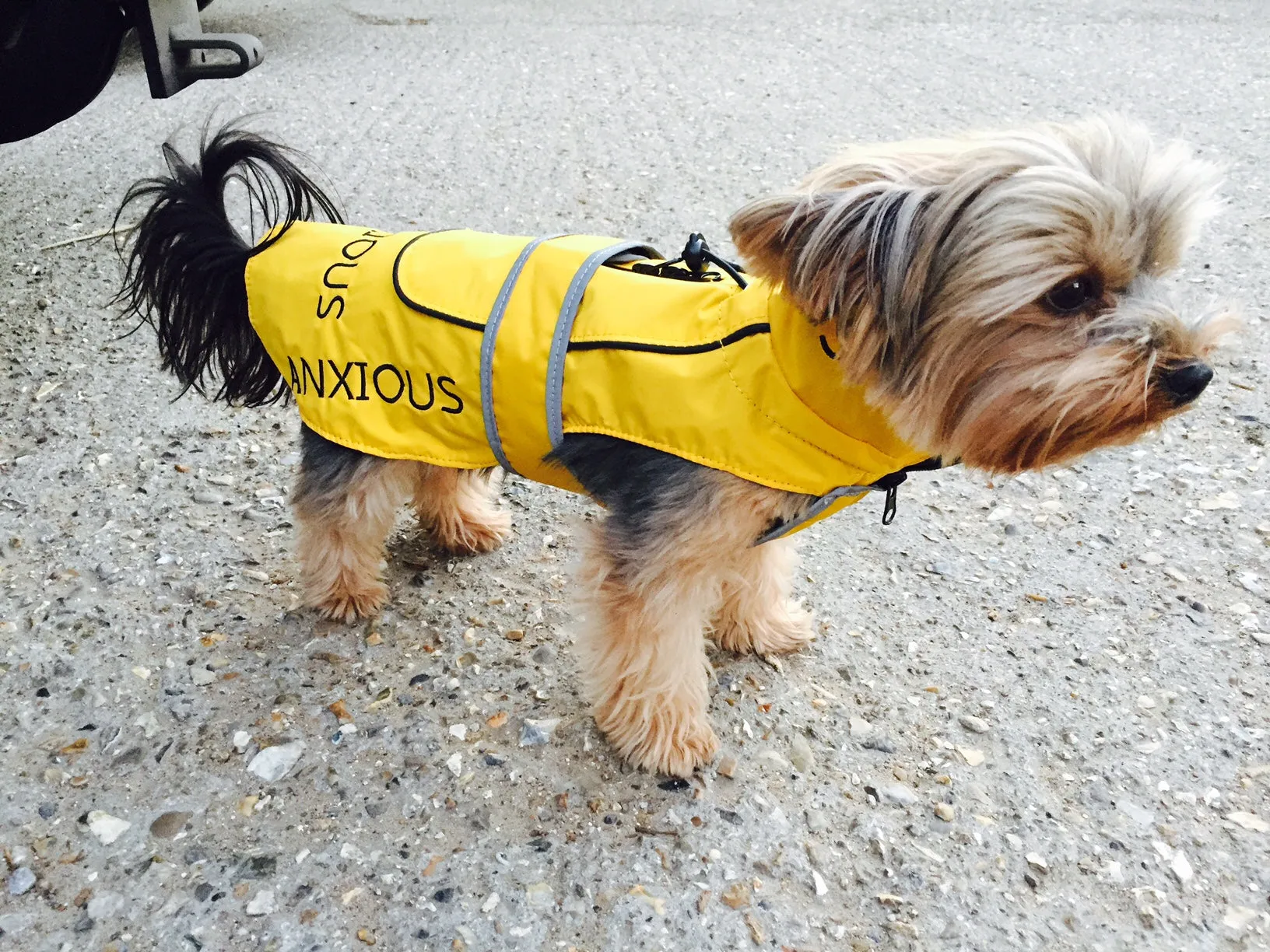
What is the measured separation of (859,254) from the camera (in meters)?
2.21

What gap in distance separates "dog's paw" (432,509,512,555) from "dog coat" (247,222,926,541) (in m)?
0.85

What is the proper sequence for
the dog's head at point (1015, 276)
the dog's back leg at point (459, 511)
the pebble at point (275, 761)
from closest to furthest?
the dog's head at point (1015, 276), the pebble at point (275, 761), the dog's back leg at point (459, 511)

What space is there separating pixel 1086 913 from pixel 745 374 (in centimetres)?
172

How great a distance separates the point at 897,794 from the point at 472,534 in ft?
6.18

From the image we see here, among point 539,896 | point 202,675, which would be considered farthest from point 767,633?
point 202,675

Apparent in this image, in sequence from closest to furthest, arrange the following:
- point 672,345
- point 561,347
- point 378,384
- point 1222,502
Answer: point 672,345, point 561,347, point 378,384, point 1222,502

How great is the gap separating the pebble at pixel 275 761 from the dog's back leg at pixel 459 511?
1052 millimetres

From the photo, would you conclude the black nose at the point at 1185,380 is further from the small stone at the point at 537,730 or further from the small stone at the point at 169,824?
the small stone at the point at 169,824

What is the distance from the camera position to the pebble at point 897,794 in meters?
2.94

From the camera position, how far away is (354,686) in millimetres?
3320

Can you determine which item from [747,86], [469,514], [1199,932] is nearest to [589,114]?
[747,86]

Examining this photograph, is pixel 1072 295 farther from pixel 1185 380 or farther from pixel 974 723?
pixel 974 723

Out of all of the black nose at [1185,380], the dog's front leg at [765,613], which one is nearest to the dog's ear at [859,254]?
the black nose at [1185,380]

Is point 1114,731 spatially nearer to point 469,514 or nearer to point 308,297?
point 469,514
